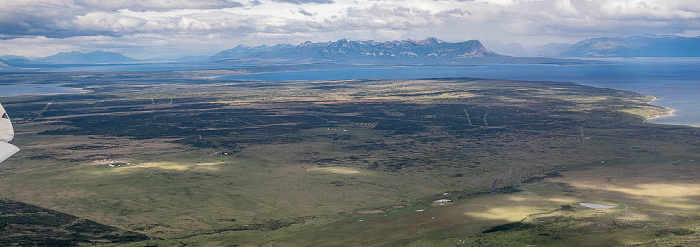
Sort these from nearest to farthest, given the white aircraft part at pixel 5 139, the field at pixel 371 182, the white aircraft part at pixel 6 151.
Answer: the white aircraft part at pixel 6 151
the white aircraft part at pixel 5 139
the field at pixel 371 182

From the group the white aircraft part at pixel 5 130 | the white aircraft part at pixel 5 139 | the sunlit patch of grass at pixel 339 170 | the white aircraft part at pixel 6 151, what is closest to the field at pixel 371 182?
the sunlit patch of grass at pixel 339 170

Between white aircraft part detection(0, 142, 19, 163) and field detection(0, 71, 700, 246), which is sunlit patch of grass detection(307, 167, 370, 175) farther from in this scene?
white aircraft part detection(0, 142, 19, 163)

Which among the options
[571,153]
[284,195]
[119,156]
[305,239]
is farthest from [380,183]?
[119,156]

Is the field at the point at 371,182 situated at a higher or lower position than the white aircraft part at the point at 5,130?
lower

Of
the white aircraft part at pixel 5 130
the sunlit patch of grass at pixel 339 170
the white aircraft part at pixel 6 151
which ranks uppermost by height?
the white aircraft part at pixel 5 130

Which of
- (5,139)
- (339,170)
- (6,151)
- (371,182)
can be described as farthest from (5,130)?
(339,170)

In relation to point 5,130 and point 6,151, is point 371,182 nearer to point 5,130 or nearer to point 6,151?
point 5,130

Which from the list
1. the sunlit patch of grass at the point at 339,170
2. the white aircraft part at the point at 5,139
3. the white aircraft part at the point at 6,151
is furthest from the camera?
the sunlit patch of grass at the point at 339,170

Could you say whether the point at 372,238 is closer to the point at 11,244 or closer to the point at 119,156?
the point at 11,244

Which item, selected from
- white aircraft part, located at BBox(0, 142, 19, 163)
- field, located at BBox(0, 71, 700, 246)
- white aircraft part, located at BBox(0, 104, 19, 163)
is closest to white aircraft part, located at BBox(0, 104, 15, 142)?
white aircraft part, located at BBox(0, 104, 19, 163)

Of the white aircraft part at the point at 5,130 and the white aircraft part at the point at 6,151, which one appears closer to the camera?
the white aircraft part at the point at 6,151

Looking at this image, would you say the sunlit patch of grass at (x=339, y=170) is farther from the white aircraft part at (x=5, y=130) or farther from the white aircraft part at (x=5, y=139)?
the white aircraft part at (x=5, y=139)
